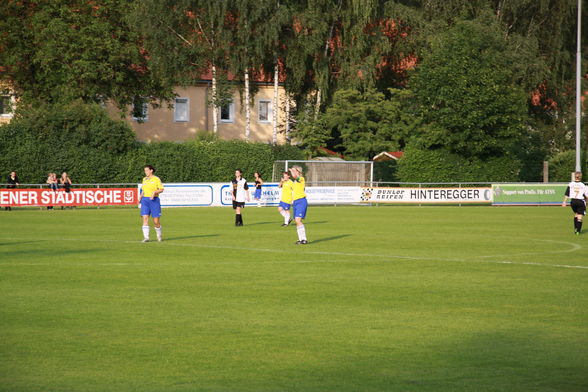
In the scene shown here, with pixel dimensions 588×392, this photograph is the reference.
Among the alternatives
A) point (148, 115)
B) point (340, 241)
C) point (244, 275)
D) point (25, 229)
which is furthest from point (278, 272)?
point (148, 115)

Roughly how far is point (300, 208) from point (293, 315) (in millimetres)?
12361

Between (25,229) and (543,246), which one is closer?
(543,246)

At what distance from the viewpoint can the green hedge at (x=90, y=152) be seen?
5081cm

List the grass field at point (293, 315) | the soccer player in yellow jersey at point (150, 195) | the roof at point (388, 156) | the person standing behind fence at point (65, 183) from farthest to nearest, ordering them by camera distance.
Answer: the roof at point (388, 156) → the person standing behind fence at point (65, 183) → the soccer player in yellow jersey at point (150, 195) → the grass field at point (293, 315)

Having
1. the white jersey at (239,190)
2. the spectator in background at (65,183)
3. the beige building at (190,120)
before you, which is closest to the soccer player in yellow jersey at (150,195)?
the white jersey at (239,190)

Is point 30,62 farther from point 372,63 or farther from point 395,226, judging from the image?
point 395,226

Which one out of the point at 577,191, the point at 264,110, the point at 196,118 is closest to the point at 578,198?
the point at 577,191

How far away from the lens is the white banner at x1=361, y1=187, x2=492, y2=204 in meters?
51.8

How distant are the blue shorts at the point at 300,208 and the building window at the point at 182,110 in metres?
47.7

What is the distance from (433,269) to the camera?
18.1 metres

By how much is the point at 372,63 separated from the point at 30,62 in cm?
2005

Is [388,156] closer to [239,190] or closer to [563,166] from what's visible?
[563,166]

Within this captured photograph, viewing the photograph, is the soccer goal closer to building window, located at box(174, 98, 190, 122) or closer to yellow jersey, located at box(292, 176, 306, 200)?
building window, located at box(174, 98, 190, 122)

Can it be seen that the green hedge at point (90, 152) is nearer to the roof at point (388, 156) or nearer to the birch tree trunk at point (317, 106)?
the birch tree trunk at point (317, 106)
